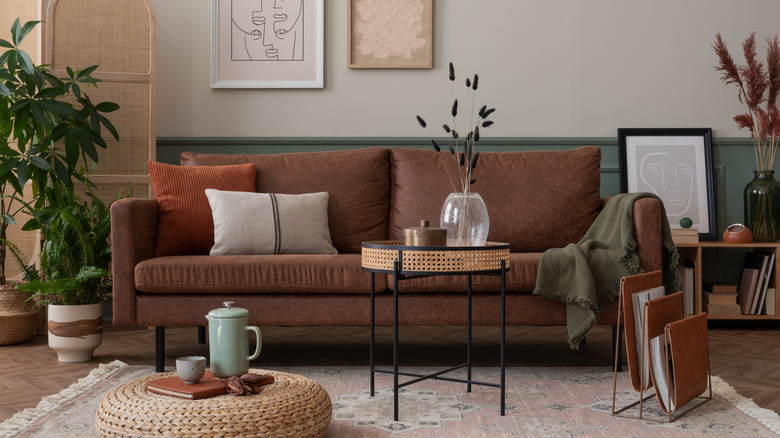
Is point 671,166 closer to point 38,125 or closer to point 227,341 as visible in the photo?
point 227,341

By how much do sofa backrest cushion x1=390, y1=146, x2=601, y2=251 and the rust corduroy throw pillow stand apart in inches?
30.5

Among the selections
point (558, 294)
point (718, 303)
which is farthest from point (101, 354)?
point (718, 303)

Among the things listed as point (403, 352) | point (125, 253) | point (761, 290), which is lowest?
point (403, 352)

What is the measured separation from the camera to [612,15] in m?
4.28

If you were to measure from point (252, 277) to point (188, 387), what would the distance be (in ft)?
3.30

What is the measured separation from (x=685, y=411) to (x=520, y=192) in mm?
1392

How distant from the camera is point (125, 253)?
284cm

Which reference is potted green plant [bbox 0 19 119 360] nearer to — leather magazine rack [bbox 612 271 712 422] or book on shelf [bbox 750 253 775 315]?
leather magazine rack [bbox 612 271 712 422]

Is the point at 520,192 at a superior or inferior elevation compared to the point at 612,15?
inferior

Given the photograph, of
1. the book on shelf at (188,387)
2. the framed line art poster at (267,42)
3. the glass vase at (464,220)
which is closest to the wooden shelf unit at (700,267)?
the glass vase at (464,220)

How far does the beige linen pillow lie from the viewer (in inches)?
122

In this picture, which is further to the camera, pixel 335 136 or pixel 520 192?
pixel 335 136

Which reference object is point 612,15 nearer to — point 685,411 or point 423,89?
point 423,89

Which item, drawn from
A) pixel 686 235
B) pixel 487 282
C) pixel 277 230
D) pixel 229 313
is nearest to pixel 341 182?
pixel 277 230
